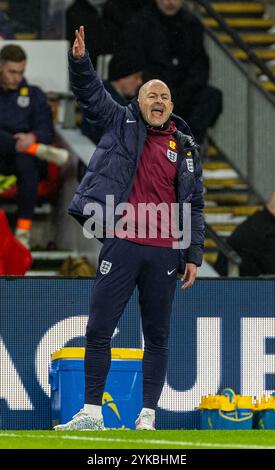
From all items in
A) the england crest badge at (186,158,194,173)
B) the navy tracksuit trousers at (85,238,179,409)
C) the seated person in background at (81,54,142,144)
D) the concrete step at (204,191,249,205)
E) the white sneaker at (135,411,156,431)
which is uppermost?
the seated person in background at (81,54,142,144)

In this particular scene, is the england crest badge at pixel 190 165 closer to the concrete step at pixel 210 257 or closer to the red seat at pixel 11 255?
the red seat at pixel 11 255

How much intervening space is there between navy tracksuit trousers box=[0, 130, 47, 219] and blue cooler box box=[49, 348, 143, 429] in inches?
102

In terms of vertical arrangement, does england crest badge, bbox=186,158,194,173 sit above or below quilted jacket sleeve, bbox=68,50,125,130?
below

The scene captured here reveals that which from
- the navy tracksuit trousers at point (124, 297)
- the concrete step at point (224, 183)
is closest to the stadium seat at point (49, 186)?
the concrete step at point (224, 183)

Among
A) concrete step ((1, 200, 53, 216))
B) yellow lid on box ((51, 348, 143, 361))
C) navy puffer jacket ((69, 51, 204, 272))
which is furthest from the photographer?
concrete step ((1, 200, 53, 216))

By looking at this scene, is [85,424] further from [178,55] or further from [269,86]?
[269,86]

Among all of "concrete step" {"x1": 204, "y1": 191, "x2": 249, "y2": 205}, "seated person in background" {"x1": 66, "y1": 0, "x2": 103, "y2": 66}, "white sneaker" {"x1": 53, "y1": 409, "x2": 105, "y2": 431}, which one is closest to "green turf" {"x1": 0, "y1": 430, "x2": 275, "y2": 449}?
"white sneaker" {"x1": 53, "y1": 409, "x2": 105, "y2": 431}

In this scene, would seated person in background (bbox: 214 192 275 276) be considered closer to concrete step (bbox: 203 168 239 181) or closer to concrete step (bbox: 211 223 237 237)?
concrete step (bbox: 211 223 237 237)

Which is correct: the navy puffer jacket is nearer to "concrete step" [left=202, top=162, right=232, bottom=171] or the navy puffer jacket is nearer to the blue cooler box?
the blue cooler box

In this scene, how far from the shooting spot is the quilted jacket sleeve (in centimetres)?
891

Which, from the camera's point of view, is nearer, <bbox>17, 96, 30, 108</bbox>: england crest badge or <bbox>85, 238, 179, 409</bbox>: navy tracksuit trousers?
<bbox>85, 238, 179, 409</bbox>: navy tracksuit trousers

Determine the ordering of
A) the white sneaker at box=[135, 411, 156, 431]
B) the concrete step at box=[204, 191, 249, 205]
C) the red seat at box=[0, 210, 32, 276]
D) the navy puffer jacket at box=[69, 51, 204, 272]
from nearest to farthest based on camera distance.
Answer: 1. the navy puffer jacket at box=[69, 51, 204, 272]
2. the white sneaker at box=[135, 411, 156, 431]
3. the red seat at box=[0, 210, 32, 276]
4. the concrete step at box=[204, 191, 249, 205]

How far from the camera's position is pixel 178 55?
46.2 feet

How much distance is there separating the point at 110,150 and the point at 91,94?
0.33 metres
